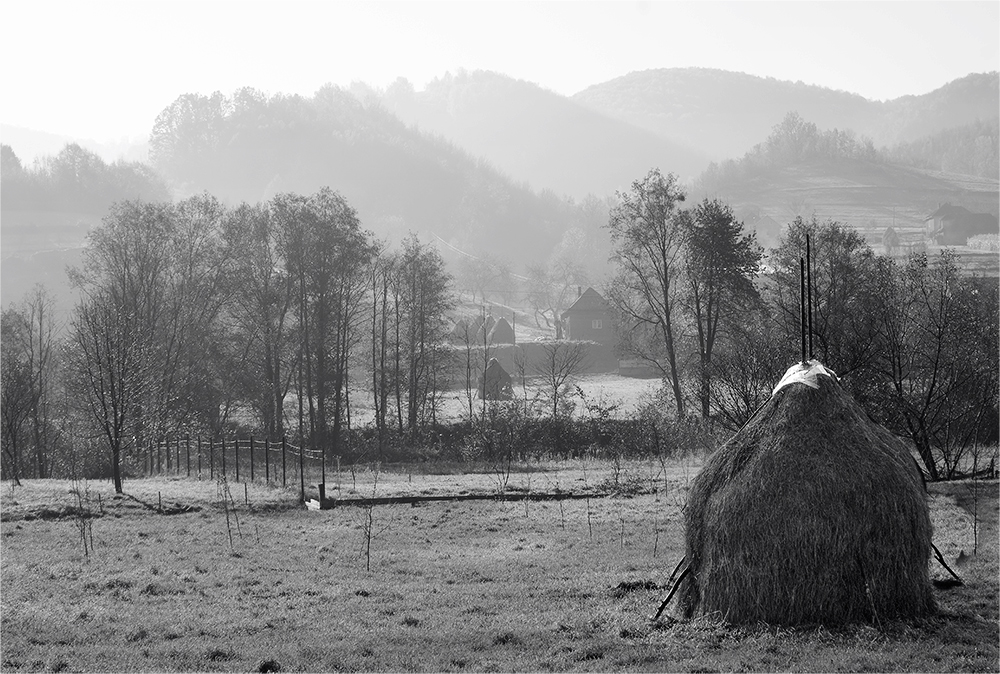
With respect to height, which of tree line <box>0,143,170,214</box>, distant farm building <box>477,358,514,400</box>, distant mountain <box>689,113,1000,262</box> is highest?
distant mountain <box>689,113,1000,262</box>

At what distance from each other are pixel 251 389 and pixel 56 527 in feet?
84.0

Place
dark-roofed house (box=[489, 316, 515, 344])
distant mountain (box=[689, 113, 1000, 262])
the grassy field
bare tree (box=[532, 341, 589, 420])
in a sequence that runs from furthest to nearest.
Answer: distant mountain (box=[689, 113, 1000, 262])
dark-roofed house (box=[489, 316, 515, 344])
bare tree (box=[532, 341, 589, 420])
the grassy field

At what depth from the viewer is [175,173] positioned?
189375 millimetres

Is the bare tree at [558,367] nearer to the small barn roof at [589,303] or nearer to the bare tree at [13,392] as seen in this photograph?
the small barn roof at [589,303]

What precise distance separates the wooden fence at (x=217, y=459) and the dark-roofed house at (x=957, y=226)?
115 metres

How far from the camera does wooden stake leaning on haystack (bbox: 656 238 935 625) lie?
1155 centimetres

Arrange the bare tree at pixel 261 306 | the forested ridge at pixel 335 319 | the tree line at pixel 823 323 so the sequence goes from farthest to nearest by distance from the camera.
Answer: the bare tree at pixel 261 306, the forested ridge at pixel 335 319, the tree line at pixel 823 323

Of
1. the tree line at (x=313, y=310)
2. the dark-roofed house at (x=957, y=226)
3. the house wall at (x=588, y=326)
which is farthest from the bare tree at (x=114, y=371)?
the dark-roofed house at (x=957, y=226)

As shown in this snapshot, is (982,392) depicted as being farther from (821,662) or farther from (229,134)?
(229,134)

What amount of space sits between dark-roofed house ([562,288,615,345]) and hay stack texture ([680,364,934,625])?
3110 inches

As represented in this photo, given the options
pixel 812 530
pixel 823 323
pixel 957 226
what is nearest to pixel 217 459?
pixel 823 323

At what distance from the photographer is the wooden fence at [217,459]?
3597cm

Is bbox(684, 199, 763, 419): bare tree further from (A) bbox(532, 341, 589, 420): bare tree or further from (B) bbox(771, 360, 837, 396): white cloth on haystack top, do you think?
(B) bbox(771, 360, 837, 396): white cloth on haystack top

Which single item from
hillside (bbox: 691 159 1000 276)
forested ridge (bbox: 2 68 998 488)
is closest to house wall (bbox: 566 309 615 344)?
forested ridge (bbox: 2 68 998 488)
